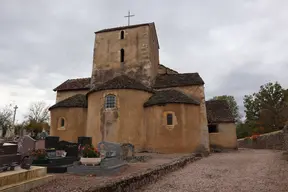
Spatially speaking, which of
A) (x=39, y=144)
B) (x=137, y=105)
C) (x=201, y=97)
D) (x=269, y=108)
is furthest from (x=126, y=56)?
(x=269, y=108)

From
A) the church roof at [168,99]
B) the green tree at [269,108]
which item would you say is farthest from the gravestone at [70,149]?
the green tree at [269,108]

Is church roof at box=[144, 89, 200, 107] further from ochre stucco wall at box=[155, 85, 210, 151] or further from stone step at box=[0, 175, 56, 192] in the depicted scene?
stone step at box=[0, 175, 56, 192]

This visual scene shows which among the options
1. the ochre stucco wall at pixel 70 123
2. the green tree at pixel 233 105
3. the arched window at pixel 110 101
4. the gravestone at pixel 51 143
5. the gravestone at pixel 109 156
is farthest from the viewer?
the green tree at pixel 233 105

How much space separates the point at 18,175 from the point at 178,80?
1828 cm

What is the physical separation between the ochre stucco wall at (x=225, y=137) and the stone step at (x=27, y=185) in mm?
19513

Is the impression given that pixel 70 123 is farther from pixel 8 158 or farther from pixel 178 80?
pixel 8 158

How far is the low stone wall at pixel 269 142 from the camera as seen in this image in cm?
2104

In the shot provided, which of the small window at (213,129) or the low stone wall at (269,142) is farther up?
the small window at (213,129)

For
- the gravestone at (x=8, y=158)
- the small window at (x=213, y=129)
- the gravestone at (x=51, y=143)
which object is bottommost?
the gravestone at (x=8, y=158)

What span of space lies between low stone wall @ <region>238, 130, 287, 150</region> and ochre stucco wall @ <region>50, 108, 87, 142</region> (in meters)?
18.9

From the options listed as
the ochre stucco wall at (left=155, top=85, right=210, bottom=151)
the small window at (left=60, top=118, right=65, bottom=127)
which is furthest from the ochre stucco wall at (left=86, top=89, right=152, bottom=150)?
the ochre stucco wall at (left=155, top=85, right=210, bottom=151)

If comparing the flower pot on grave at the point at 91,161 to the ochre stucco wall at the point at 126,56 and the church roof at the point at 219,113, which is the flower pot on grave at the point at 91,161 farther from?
the church roof at the point at 219,113

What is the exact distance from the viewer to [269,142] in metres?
24.4

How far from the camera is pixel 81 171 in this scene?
330 inches
